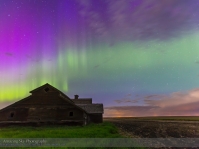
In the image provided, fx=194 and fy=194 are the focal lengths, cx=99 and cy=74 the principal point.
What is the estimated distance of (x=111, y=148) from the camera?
1438 centimetres

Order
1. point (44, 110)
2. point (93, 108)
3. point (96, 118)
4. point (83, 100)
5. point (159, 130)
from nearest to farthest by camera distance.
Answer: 1. point (44, 110)
2. point (159, 130)
3. point (96, 118)
4. point (93, 108)
5. point (83, 100)

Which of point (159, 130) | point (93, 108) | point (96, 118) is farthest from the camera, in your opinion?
point (93, 108)

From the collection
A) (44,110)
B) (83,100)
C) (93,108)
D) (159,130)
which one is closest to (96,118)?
(93,108)

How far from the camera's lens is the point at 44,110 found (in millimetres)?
33562

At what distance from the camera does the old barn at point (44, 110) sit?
3312cm

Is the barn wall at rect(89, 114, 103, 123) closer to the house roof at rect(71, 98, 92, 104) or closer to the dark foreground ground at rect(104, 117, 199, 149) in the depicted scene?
the dark foreground ground at rect(104, 117, 199, 149)

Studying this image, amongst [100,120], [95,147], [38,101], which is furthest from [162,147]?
[100,120]

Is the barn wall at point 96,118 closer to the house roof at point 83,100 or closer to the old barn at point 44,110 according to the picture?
the house roof at point 83,100

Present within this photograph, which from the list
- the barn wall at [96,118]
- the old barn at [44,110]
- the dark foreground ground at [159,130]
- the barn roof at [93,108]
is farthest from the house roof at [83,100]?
the old barn at [44,110]

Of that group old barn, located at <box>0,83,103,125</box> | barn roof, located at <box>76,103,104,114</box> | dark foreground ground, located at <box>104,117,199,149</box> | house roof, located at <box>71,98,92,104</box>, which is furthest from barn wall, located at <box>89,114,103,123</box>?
old barn, located at <box>0,83,103,125</box>

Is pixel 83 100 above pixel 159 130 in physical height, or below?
above

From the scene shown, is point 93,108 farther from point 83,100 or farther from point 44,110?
point 44,110

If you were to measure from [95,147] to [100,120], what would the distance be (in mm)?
34549

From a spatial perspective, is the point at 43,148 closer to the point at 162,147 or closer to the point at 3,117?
the point at 162,147
